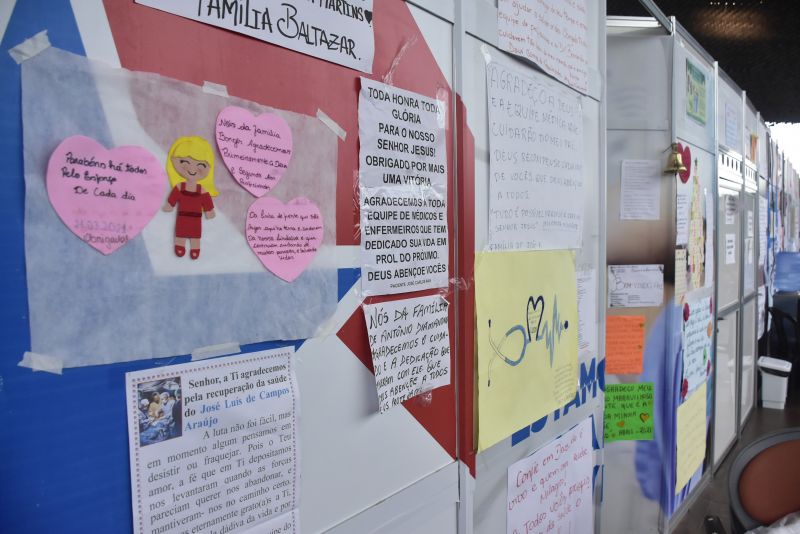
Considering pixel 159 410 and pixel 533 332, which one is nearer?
pixel 159 410

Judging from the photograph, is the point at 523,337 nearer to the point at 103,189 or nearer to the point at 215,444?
the point at 215,444

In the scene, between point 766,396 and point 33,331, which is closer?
point 33,331

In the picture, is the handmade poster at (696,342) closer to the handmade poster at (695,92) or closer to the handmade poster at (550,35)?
the handmade poster at (695,92)

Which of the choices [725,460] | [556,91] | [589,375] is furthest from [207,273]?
[725,460]

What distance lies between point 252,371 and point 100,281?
0.23m

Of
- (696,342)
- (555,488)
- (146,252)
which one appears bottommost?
(555,488)

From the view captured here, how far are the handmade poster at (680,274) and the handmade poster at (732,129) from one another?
1221mm

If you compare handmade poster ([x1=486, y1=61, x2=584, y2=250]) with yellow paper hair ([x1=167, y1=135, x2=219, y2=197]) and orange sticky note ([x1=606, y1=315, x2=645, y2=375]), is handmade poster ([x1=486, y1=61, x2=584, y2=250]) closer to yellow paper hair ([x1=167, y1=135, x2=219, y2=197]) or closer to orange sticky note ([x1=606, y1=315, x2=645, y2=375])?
yellow paper hair ([x1=167, y1=135, x2=219, y2=197])

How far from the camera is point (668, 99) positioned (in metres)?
2.54

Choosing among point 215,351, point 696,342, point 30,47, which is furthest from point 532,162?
point 696,342

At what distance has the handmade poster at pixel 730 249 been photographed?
11.6 feet

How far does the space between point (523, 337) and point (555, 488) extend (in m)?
0.50

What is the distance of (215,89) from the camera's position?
69 centimetres

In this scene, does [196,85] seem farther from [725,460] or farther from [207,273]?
[725,460]
